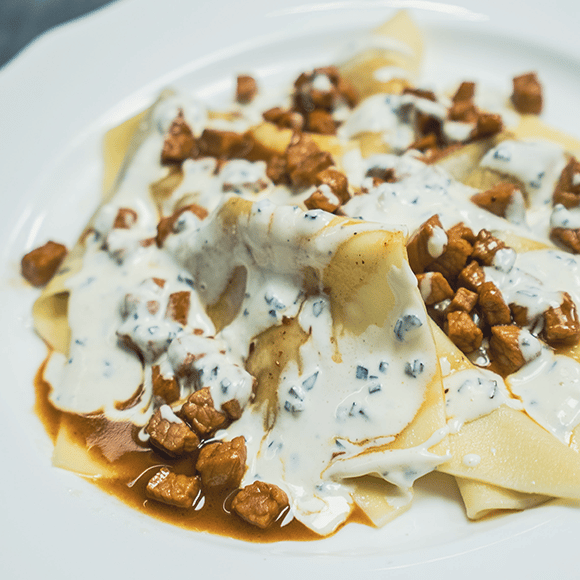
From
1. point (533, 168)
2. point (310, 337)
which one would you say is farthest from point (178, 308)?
point (533, 168)

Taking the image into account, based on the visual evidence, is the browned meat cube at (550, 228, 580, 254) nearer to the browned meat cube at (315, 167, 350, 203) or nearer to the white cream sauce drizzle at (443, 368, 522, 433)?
the white cream sauce drizzle at (443, 368, 522, 433)

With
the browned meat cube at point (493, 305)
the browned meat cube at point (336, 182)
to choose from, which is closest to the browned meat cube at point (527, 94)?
the browned meat cube at point (336, 182)

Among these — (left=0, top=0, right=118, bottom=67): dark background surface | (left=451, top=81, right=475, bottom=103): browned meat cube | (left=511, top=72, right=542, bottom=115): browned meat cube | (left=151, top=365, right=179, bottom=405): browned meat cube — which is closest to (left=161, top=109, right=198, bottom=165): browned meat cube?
(left=151, top=365, right=179, bottom=405): browned meat cube

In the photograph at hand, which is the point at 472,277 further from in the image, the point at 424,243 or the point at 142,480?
the point at 142,480

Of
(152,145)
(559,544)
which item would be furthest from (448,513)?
(152,145)

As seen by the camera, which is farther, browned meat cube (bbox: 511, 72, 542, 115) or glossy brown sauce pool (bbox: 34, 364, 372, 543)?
browned meat cube (bbox: 511, 72, 542, 115)

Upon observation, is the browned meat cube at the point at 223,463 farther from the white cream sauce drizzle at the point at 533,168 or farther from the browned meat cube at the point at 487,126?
the browned meat cube at the point at 487,126
